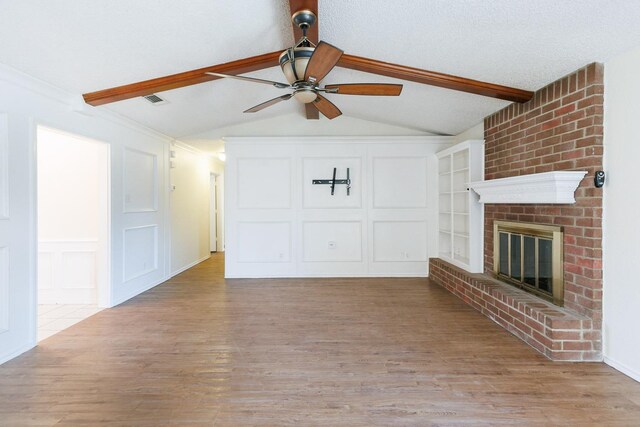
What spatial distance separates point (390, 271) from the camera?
5086mm

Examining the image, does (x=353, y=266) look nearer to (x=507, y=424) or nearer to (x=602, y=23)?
(x=507, y=424)

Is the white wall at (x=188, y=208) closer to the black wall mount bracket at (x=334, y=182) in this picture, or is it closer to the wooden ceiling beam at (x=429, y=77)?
the black wall mount bracket at (x=334, y=182)

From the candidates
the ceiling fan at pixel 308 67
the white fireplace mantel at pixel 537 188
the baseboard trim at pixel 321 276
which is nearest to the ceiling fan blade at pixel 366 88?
the ceiling fan at pixel 308 67

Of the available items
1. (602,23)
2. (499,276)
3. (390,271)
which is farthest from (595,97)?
(390,271)

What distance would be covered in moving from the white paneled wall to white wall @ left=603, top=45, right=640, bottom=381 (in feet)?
9.16

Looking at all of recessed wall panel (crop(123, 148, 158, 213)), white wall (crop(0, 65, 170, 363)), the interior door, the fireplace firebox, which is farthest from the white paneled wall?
the interior door

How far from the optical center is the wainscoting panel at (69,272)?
3.71 metres

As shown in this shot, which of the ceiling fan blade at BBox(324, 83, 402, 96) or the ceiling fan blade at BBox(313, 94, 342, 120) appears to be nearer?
the ceiling fan blade at BBox(324, 83, 402, 96)

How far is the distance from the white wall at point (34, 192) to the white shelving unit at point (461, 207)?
4322 millimetres

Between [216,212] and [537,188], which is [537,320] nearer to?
[537,188]

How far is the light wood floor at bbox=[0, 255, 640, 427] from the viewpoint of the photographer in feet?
5.89

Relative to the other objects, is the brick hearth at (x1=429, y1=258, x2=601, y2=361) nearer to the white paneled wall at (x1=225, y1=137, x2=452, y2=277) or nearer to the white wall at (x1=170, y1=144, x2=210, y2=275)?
the white paneled wall at (x1=225, y1=137, x2=452, y2=277)

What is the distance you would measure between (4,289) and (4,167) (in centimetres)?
94

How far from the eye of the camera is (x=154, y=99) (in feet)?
11.4
